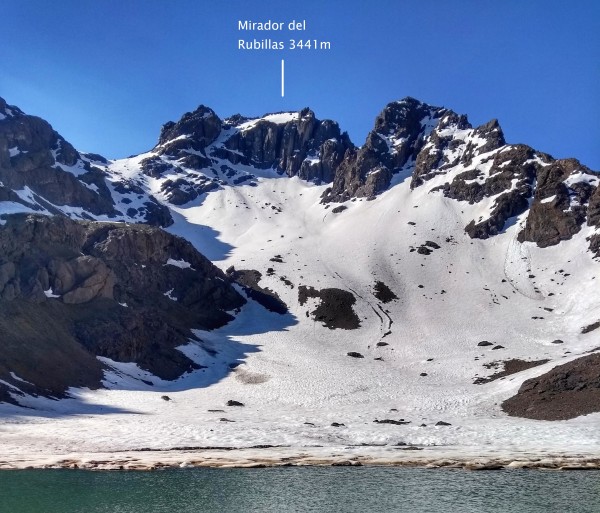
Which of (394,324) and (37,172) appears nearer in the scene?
(394,324)

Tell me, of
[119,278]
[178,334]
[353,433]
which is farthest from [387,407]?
[119,278]

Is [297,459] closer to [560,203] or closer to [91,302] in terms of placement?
[91,302]

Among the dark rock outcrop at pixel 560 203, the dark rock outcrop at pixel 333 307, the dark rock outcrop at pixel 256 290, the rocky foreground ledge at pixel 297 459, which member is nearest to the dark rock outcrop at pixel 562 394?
the rocky foreground ledge at pixel 297 459

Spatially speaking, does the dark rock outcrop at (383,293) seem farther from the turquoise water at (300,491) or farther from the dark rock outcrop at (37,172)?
the dark rock outcrop at (37,172)

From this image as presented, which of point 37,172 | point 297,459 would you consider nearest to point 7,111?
point 37,172

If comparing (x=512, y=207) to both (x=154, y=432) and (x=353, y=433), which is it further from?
(x=154, y=432)

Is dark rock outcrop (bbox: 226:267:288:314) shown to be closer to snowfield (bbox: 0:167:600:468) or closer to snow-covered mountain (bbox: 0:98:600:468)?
snow-covered mountain (bbox: 0:98:600:468)
